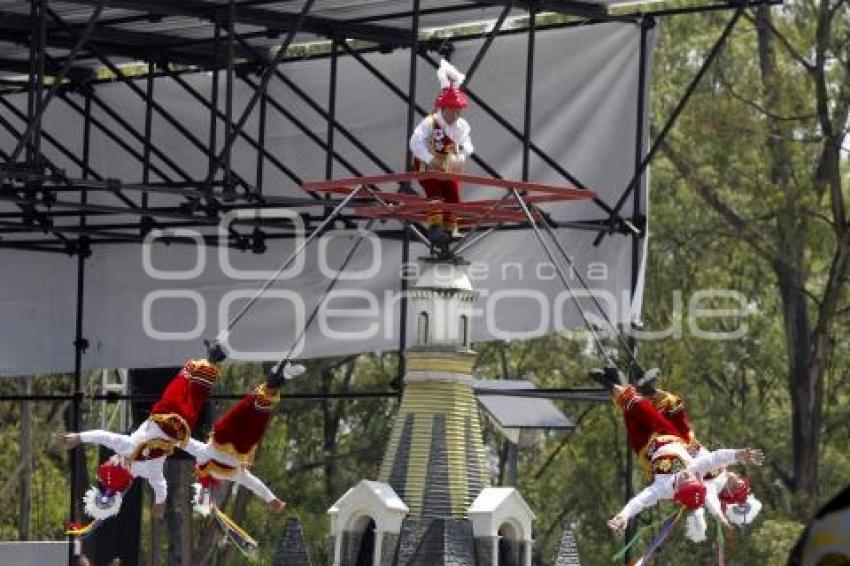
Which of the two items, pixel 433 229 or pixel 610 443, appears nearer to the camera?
pixel 433 229

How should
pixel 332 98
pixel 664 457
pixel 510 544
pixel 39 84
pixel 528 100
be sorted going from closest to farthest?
pixel 664 457 → pixel 510 544 → pixel 39 84 → pixel 528 100 → pixel 332 98

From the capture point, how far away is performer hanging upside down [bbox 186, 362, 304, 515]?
13.7m

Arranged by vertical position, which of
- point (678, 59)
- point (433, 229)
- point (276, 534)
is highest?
point (678, 59)

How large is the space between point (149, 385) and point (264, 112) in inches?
190

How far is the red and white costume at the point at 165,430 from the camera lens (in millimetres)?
13766

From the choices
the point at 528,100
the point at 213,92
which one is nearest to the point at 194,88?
the point at 213,92

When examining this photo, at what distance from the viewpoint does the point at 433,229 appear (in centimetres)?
1412

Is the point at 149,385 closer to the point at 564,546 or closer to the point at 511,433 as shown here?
the point at 511,433

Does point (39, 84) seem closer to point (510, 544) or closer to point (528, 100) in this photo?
point (528, 100)

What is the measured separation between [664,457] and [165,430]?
3121 millimetres

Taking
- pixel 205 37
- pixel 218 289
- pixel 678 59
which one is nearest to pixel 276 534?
pixel 678 59

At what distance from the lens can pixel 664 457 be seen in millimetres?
13328

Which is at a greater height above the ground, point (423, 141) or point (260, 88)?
point (260, 88)

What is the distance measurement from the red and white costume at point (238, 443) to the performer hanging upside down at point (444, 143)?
1594 millimetres
